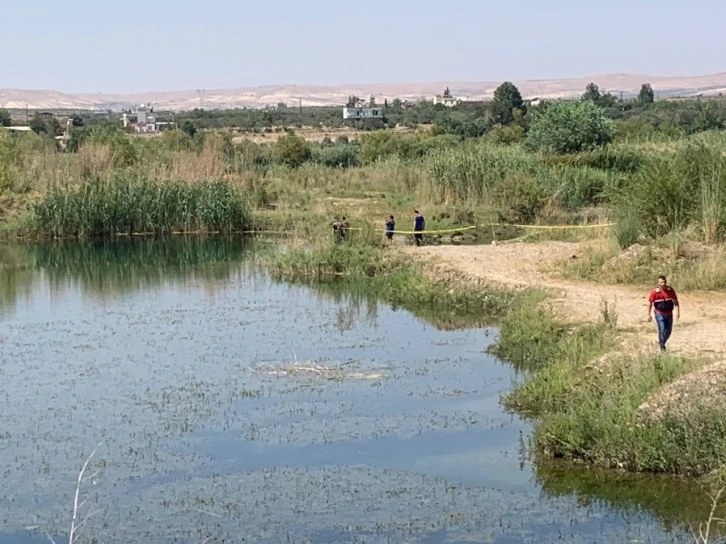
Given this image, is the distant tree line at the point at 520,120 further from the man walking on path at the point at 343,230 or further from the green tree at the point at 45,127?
the man walking on path at the point at 343,230

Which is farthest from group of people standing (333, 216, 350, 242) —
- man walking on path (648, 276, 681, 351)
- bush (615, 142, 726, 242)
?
man walking on path (648, 276, 681, 351)

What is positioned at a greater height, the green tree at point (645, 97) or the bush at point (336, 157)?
the green tree at point (645, 97)

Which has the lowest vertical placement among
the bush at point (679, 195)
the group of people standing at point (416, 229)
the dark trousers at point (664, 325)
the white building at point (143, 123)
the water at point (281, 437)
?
the white building at point (143, 123)

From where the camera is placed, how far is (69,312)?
2394 centimetres

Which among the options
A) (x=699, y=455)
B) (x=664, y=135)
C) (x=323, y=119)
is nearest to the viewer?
(x=699, y=455)

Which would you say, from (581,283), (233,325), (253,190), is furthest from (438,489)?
(253,190)

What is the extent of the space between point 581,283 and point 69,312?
10.1 metres

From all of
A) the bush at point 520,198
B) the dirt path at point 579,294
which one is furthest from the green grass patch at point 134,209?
the dirt path at point 579,294

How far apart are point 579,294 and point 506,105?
210 ft

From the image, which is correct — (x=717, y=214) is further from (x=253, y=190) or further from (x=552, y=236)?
(x=253, y=190)

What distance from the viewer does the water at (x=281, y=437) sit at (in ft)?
38.8

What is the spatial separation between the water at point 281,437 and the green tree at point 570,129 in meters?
24.4

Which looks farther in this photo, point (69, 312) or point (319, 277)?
point (319, 277)

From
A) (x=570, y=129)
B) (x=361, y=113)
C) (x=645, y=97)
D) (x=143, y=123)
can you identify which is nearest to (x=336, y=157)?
(x=570, y=129)
